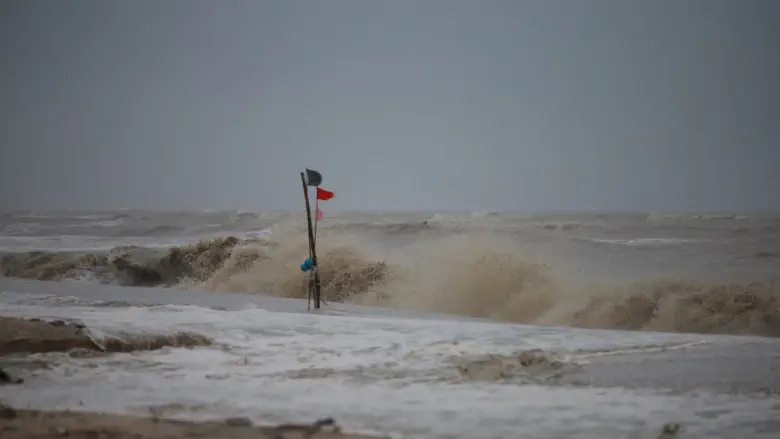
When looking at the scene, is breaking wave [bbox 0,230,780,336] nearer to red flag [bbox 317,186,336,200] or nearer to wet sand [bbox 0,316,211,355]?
red flag [bbox 317,186,336,200]

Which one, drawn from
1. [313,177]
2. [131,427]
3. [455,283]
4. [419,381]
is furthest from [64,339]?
[455,283]

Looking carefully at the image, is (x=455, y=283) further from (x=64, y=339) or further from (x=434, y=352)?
(x=64, y=339)

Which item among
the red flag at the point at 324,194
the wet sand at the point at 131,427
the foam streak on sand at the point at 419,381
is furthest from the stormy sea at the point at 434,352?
the red flag at the point at 324,194

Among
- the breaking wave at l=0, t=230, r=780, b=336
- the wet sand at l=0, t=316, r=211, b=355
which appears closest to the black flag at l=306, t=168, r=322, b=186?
the wet sand at l=0, t=316, r=211, b=355

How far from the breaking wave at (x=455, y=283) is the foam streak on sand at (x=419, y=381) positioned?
3129 mm

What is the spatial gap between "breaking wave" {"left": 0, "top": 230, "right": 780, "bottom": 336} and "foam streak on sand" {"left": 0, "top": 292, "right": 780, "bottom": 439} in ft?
10.3

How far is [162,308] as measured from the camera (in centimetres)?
690

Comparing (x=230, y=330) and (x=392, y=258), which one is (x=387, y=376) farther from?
(x=392, y=258)

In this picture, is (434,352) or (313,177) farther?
(313,177)

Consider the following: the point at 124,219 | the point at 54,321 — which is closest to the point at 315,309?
the point at 54,321

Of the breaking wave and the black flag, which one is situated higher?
the black flag

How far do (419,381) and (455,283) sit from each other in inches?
246

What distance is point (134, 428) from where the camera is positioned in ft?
9.85

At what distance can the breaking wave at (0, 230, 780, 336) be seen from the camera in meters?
8.66
